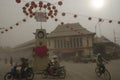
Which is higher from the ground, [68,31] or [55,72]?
[68,31]

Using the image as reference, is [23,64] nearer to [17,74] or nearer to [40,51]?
[17,74]

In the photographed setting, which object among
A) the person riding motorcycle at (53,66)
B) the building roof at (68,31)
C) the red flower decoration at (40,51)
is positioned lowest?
the person riding motorcycle at (53,66)

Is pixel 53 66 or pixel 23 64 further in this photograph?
pixel 53 66

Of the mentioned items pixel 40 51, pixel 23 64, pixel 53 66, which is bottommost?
pixel 53 66

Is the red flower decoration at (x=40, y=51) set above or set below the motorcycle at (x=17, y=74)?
above

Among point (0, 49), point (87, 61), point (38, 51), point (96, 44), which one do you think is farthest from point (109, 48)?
point (38, 51)

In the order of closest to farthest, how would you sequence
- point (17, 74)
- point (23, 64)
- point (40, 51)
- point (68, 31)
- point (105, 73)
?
point (17, 74)
point (23, 64)
point (105, 73)
point (40, 51)
point (68, 31)

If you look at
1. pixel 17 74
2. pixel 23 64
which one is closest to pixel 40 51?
pixel 23 64

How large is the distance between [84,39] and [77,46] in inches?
53.7

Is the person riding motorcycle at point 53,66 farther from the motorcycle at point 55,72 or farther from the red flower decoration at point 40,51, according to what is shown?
the red flower decoration at point 40,51

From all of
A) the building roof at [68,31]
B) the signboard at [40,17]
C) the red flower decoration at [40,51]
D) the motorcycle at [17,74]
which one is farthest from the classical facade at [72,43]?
the motorcycle at [17,74]

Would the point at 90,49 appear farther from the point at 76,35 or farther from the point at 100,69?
the point at 100,69

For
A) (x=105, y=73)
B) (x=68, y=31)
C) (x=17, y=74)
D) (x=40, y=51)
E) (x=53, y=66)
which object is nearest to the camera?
(x=17, y=74)

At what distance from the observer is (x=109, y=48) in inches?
1150
